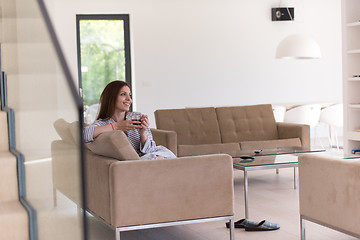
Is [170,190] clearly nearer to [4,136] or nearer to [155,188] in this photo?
[155,188]

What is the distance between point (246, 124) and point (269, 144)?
567mm

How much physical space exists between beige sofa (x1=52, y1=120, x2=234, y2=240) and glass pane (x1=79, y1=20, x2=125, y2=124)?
6.78 m

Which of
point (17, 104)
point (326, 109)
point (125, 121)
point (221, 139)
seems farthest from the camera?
point (326, 109)

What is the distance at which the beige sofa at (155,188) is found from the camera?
3.42 metres

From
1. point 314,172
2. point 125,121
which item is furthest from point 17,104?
point 314,172

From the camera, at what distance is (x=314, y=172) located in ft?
11.4

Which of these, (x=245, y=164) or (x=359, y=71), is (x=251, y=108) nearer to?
(x=359, y=71)

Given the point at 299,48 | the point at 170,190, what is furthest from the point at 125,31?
the point at 170,190

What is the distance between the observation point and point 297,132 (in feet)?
22.2

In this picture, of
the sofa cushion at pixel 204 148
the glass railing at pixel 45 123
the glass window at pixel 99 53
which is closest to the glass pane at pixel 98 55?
the glass window at pixel 99 53

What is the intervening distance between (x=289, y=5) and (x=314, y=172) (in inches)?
324

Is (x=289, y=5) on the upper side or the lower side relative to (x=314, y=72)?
upper

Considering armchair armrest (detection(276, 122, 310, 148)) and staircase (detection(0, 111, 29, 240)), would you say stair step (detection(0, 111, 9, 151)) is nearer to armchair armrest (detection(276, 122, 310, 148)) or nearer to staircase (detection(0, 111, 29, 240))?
staircase (detection(0, 111, 29, 240))

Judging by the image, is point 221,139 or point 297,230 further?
point 221,139
